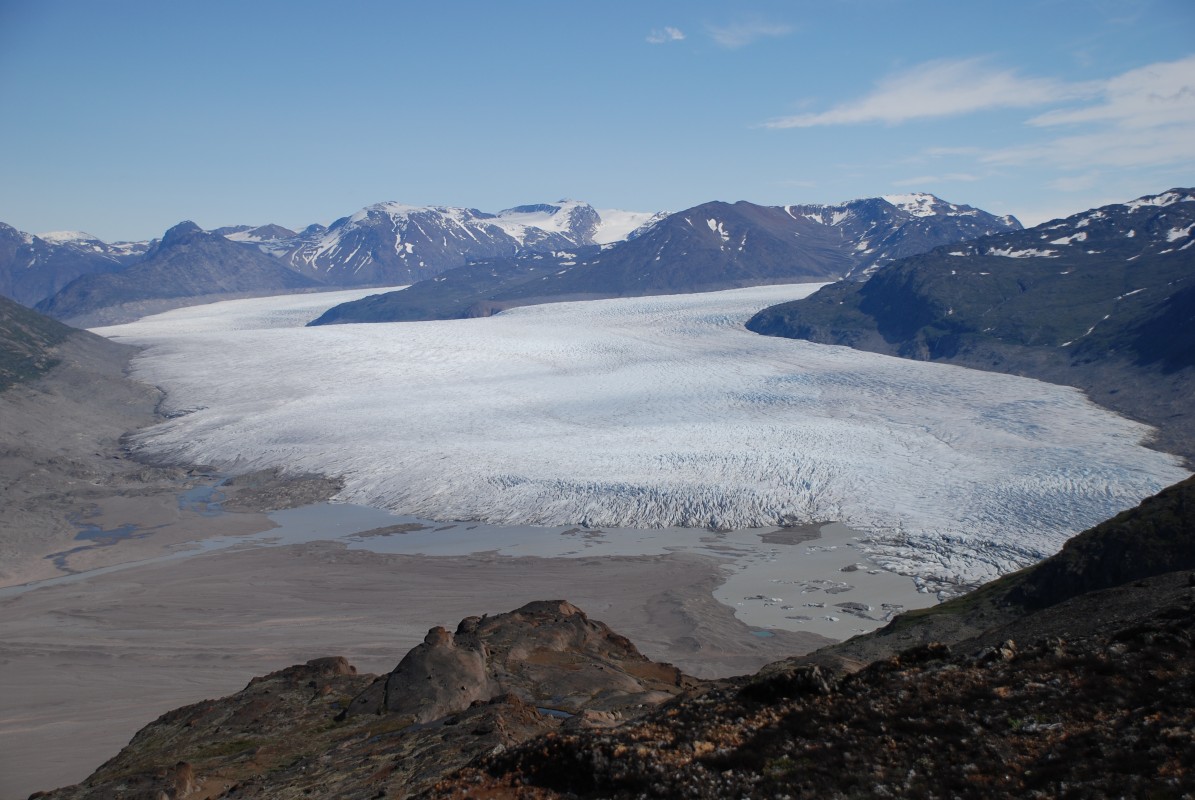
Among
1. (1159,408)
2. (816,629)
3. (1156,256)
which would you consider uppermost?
(1156,256)

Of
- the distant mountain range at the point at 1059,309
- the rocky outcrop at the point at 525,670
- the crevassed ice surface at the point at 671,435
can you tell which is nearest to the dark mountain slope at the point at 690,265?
the distant mountain range at the point at 1059,309

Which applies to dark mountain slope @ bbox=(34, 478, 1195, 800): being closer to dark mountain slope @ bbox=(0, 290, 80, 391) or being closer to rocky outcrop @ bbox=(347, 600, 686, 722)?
rocky outcrop @ bbox=(347, 600, 686, 722)

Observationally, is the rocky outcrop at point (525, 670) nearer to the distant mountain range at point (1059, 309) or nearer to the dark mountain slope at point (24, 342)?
the distant mountain range at point (1059, 309)

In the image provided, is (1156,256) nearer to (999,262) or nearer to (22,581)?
(999,262)

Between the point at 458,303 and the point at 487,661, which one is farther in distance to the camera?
the point at 458,303

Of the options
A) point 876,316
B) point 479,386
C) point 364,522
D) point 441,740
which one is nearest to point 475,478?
point 364,522

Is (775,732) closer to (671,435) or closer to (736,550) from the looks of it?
(736,550)
